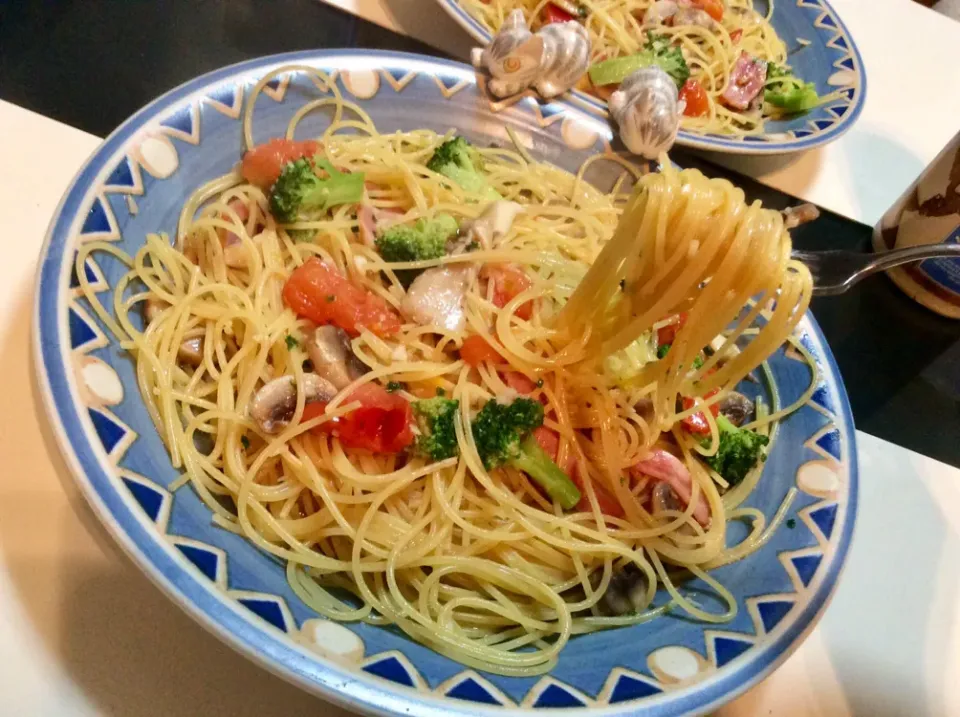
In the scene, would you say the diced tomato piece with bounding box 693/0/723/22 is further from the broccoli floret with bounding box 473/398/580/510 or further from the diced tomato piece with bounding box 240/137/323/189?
the broccoli floret with bounding box 473/398/580/510

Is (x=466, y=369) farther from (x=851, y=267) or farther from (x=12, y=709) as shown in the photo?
(x=851, y=267)

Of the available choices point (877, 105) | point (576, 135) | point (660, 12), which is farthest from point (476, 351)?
point (877, 105)

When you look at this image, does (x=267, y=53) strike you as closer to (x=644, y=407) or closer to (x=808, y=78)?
(x=644, y=407)

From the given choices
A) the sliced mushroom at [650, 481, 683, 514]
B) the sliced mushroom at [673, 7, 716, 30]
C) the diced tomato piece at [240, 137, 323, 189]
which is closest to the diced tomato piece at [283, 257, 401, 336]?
the diced tomato piece at [240, 137, 323, 189]

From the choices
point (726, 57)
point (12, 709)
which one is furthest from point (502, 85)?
point (12, 709)

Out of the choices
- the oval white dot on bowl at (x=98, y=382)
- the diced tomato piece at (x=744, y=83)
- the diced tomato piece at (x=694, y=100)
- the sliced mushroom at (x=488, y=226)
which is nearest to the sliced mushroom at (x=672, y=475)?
the sliced mushroom at (x=488, y=226)

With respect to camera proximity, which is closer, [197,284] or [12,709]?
[12,709]

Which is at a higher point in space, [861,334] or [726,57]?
[726,57]
